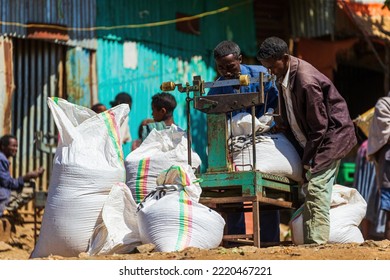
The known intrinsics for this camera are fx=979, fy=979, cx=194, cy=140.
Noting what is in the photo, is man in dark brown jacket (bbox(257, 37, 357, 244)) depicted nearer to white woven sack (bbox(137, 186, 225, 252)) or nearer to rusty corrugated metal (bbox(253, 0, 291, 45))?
white woven sack (bbox(137, 186, 225, 252))

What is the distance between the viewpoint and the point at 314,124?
6.67 m

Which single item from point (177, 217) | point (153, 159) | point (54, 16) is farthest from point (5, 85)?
point (177, 217)

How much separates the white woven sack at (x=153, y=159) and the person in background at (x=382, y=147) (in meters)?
2.61

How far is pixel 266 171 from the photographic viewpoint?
22.7 feet

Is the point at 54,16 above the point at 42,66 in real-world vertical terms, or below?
above

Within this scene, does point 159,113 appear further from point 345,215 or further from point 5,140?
point 5,140

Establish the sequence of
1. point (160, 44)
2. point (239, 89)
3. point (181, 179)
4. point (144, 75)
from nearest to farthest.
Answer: point (181, 179)
point (239, 89)
point (144, 75)
point (160, 44)

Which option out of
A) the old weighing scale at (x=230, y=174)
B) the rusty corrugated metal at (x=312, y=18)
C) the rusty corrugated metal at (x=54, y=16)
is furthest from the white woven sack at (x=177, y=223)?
the rusty corrugated metal at (x=312, y=18)

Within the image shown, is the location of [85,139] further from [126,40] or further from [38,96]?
[126,40]

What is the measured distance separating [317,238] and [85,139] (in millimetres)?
1792

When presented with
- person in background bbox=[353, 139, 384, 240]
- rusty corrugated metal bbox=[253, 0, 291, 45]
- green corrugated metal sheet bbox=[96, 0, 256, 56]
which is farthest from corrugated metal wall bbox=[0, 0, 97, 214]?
person in background bbox=[353, 139, 384, 240]

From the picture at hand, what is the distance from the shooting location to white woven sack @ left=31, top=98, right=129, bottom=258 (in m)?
6.79

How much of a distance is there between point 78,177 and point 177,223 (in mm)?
888
